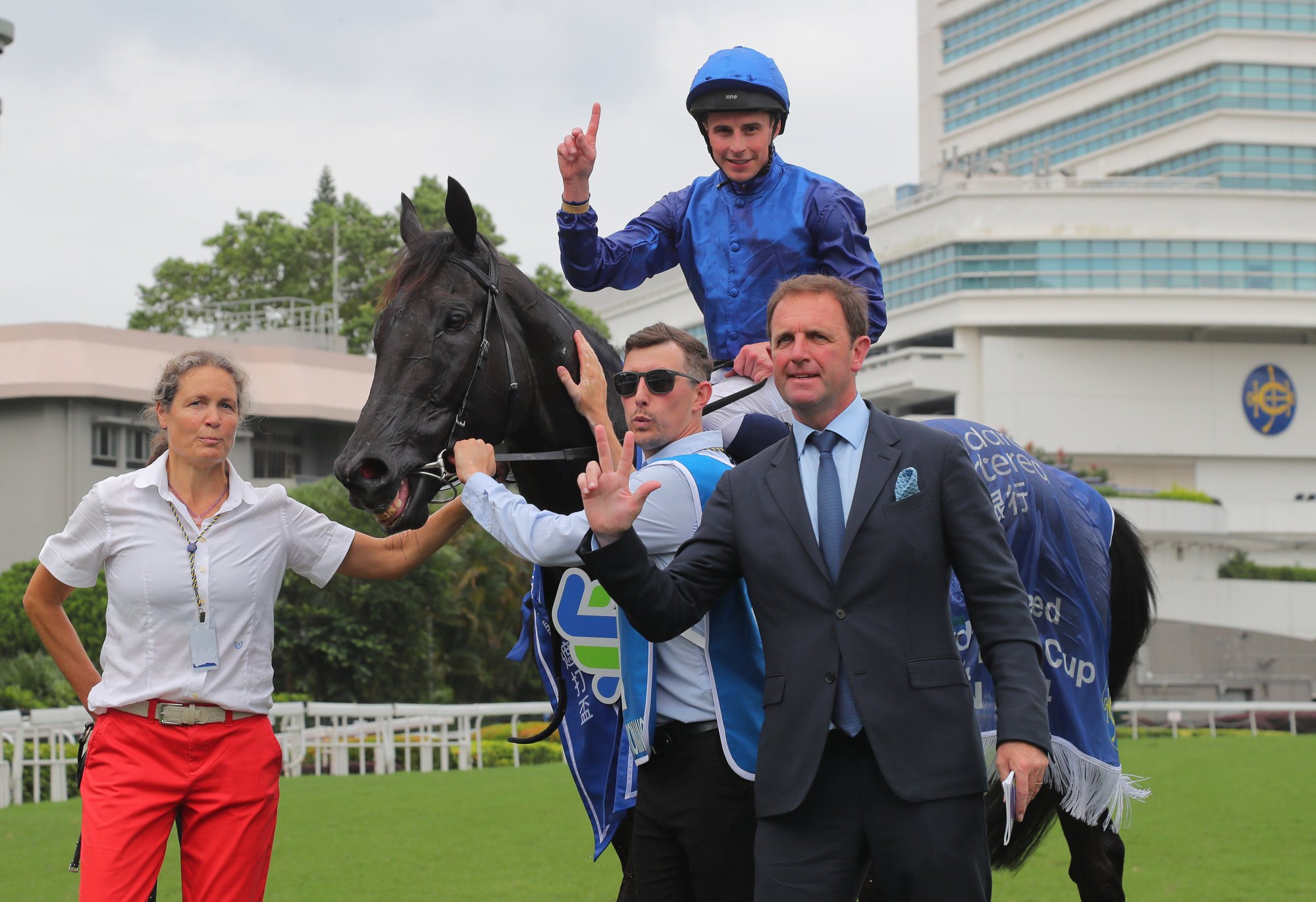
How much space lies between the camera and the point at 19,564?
24.2 meters

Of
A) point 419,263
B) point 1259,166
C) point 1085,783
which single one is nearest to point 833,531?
point 419,263

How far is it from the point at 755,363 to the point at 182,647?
1739 mm

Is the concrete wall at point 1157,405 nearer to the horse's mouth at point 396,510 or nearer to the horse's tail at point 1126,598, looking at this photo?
the horse's tail at point 1126,598

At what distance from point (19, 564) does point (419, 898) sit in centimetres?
1893

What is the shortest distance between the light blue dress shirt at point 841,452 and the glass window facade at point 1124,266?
1899 inches

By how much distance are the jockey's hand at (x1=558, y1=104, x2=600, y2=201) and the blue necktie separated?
4.89 feet

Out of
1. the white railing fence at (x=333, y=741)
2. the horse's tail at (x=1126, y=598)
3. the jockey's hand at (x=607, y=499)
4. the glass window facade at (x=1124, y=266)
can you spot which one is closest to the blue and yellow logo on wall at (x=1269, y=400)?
the glass window facade at (x=1124, y=266)

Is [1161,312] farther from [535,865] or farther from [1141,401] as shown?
[535,865]

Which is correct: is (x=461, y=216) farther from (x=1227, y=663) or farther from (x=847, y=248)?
(x=1227, y=663)

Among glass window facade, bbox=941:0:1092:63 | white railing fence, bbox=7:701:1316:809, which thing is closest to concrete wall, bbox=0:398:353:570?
white railing fence, bbox=7:701:1316:809

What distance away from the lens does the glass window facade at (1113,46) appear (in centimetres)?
5278

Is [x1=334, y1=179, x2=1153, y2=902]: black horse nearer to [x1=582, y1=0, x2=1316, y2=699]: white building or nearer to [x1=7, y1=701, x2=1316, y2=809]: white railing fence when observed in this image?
[x1=7, y1=701, x2=1316, y2=809]: white railing fence

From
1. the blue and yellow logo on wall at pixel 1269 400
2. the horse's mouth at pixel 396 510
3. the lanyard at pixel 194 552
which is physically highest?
the blue and yellow logo on wall at pixel 1269 400

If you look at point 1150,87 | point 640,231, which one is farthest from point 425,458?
point 1150,87
